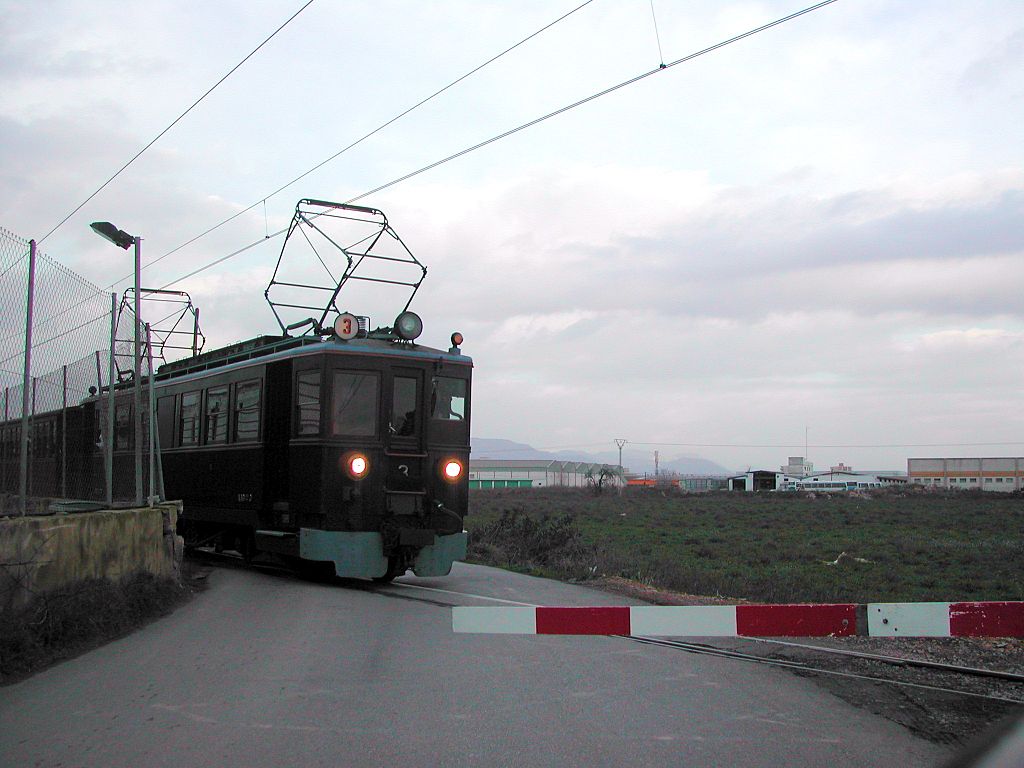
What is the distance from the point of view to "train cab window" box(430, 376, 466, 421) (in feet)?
43.3

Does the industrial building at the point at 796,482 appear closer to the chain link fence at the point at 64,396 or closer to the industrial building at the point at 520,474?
the industrial building at the point at 520,474

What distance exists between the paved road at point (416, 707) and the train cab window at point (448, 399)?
173 inches

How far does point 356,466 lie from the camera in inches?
487

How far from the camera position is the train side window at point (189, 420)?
15.9m

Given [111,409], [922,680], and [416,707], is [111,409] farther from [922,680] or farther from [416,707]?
[922,680]

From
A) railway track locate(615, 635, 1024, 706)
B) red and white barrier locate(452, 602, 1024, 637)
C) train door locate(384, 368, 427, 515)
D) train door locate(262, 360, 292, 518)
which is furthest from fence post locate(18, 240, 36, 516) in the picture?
railway track locate(615, 635, 1024, 706)

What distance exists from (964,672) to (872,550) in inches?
755

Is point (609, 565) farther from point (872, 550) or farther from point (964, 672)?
point (872, 550)

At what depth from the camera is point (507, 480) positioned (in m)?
128

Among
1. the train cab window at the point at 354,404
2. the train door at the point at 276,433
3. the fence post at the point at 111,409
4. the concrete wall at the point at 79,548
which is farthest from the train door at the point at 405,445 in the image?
the fence post at the point at 111,409

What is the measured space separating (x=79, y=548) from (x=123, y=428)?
8.99 m

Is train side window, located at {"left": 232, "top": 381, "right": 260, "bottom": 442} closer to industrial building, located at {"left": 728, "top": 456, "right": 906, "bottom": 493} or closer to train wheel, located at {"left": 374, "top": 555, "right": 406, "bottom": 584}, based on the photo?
train wheel, located at {"left": 374, "top": 555, "right": 406, "bottom": 584}

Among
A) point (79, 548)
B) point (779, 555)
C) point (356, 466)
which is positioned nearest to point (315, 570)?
point (356, 466)

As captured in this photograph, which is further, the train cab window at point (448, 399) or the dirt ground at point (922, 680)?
the train cab window at point (448, 399)
